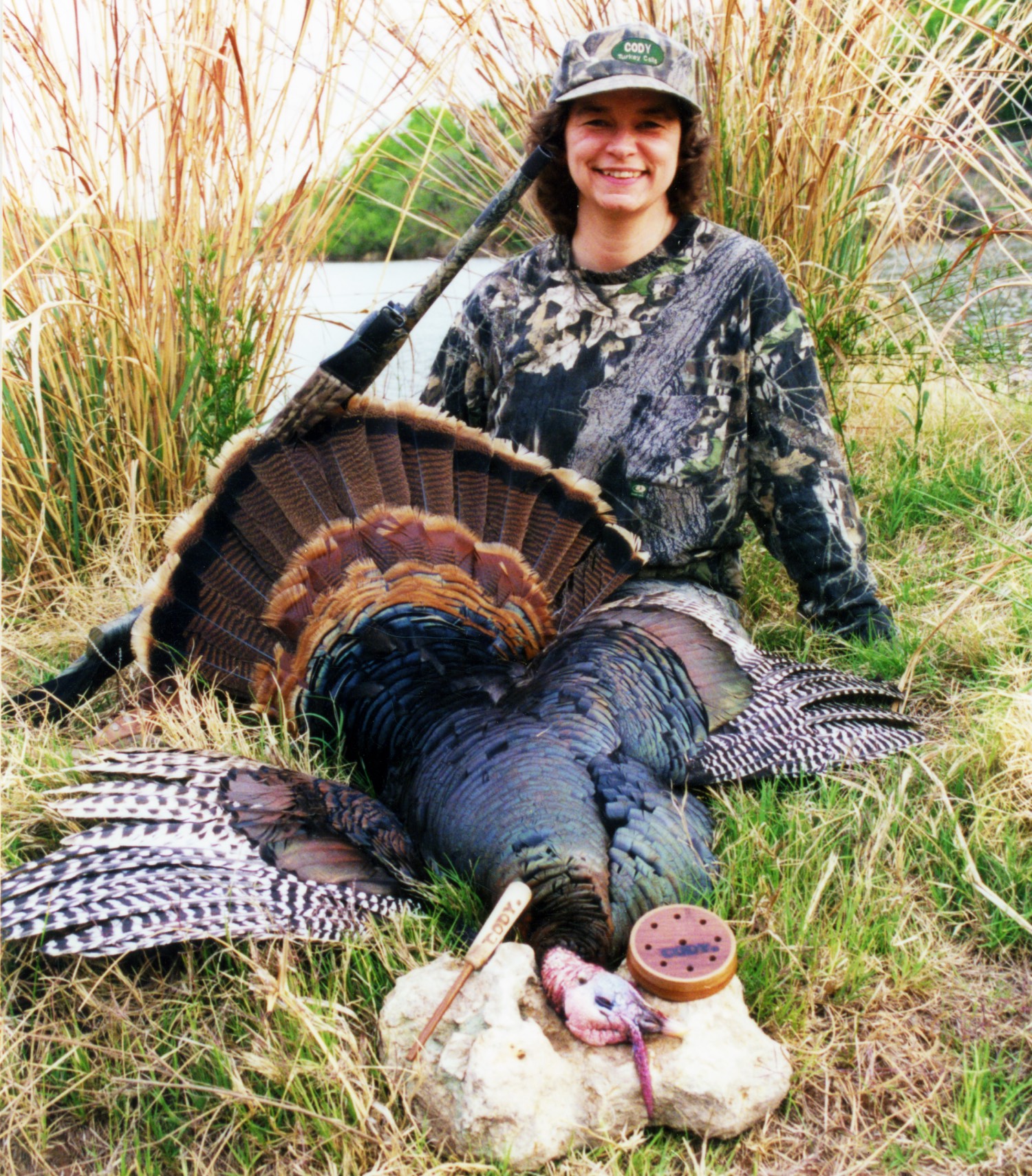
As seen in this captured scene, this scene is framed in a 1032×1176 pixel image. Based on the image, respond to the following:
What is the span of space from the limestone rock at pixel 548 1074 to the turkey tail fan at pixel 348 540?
111cm

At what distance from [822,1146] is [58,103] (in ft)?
10.4

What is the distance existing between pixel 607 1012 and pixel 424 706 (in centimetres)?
96

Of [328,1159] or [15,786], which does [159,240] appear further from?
[328,1159]

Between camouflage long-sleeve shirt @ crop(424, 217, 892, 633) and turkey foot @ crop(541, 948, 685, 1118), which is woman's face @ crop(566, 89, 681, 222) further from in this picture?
turkey foot @ crop(541, 948, 685, 1118)

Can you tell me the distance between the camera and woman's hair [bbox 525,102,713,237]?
3012 millimetres

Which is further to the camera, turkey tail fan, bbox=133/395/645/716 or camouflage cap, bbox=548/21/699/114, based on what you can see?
camouflage cap, bbox=548/21/699/114

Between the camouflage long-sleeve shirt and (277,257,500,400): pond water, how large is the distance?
486mm

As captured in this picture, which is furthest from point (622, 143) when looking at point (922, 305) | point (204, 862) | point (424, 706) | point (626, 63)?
point (204, 862)

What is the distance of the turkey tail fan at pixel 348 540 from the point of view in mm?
2508

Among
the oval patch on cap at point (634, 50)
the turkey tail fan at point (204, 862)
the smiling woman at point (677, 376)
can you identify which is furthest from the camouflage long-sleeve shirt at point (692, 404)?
the turkey tail fan at point (204, 862)

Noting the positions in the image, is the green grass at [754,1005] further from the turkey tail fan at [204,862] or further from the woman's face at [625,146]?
the woman's face at [625,146]

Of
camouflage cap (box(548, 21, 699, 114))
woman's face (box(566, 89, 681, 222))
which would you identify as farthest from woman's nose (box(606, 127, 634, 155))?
camouflage cap (box(548, 21, 699, 114))

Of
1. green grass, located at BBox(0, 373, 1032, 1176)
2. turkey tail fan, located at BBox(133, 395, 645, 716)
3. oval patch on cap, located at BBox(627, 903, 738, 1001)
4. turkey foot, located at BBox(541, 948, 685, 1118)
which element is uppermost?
turkey tail fan, located at BBox(133, 395, 645, 716)

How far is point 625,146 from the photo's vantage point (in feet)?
9.18
